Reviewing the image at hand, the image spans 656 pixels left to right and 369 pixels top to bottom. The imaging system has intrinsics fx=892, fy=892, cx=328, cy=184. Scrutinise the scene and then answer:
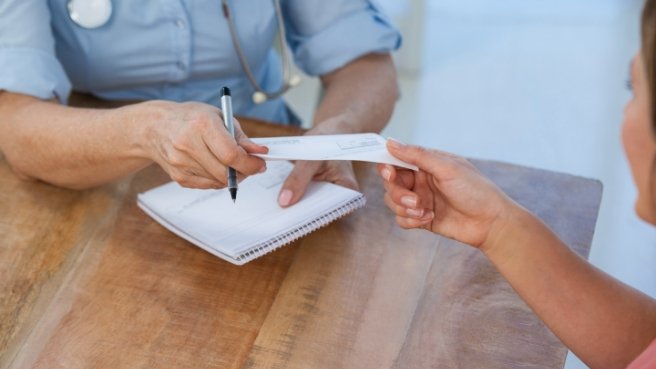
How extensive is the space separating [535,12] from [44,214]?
8.31ft

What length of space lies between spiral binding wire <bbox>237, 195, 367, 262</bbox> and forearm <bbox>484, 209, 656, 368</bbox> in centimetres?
25

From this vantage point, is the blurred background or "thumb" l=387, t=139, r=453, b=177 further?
the blurred background

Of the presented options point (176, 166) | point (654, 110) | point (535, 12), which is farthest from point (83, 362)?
point (535, 12)

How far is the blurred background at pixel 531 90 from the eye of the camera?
269 centimetres

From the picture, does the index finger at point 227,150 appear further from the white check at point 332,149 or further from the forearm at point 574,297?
the forearm at point 574,297

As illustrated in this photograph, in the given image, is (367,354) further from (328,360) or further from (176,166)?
(176,166)

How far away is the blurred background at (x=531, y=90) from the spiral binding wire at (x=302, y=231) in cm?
132

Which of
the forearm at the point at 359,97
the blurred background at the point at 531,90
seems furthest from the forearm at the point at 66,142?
the blurred background at the point at 531,90

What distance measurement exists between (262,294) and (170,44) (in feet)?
1.92

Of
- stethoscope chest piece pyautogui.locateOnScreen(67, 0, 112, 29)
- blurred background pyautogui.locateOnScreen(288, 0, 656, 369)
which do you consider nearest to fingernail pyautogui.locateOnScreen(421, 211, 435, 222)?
stethoscope chest piece pyautogui.locateOnScreen(67, 0, 112, 29)

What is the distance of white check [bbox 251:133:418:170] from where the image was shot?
120cm

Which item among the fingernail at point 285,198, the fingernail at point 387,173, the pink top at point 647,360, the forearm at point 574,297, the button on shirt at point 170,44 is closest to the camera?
the pink top at point 647,360

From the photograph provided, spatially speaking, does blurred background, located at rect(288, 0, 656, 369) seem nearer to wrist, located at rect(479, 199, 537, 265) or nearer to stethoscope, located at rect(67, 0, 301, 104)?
stethoscope, located at rect(67, 0, 301, 104)

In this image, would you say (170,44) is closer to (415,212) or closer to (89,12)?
(89,12)
